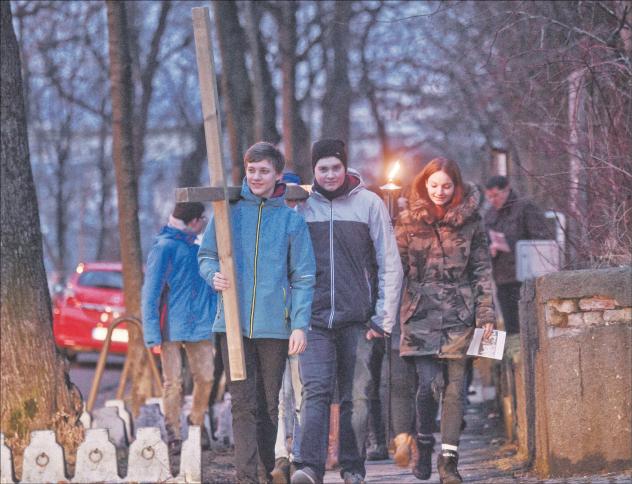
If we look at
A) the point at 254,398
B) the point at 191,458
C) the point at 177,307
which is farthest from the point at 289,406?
the point at 177,307

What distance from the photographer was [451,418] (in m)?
7.98

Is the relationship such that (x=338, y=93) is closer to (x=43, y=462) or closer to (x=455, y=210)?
(x=43, y=462)

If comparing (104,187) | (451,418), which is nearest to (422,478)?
(451,418)

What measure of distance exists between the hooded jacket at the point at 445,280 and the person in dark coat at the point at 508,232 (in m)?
3.89

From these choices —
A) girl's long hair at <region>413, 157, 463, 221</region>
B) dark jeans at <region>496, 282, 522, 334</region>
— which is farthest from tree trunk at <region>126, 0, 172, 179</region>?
girl's long hair at <region>413, 157, 463, 221</region>

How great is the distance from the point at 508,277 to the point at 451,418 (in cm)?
450

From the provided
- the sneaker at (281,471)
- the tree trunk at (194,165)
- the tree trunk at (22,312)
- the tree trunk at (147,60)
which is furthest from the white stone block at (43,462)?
the tree trunk at (194,165)

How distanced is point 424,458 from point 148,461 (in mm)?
1730

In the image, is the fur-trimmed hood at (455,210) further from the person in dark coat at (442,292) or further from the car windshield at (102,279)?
the car windshield at (102,279)

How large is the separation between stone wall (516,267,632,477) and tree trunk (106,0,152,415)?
645 cm

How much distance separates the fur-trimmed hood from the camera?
801cm

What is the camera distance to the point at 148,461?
852 centimetres

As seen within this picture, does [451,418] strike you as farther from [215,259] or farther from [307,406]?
[215,259]

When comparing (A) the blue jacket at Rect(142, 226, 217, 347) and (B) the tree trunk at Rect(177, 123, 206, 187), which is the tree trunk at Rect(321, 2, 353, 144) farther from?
(A) the blue jacket at Rect(142, 226, 217, 347)
